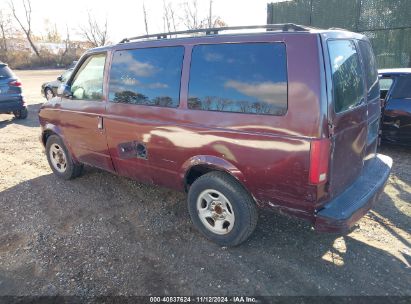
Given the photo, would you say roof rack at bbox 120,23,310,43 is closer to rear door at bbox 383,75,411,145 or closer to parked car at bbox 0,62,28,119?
rear door at bbox 383,75,411,145

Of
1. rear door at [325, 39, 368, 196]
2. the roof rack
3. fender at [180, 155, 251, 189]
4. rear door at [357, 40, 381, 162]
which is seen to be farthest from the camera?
rear door at [357, 40, 381, 162]

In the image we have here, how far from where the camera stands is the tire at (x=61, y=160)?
196 inches

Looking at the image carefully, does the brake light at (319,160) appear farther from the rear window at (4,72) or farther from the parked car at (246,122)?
the rear window at (4,72)

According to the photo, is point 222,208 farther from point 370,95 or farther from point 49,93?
point 49,93

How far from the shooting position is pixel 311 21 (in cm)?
1364

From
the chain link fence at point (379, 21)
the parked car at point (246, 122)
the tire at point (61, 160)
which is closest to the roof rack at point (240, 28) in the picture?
the parked car at point (246, 122)

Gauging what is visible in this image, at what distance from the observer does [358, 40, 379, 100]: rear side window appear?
3.35 m

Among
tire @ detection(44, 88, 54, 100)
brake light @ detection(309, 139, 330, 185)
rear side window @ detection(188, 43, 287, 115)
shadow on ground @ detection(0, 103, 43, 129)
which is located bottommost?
shadow on ground @ detection(0, 103, 43, 129)

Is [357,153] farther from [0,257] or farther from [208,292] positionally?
[0,257]

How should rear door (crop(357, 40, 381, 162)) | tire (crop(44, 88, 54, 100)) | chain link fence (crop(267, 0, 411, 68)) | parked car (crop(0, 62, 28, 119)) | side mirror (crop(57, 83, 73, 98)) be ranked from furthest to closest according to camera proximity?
1. tire (crop(44, 88, 54, 100))
2. chain link fence (crop(267, 0, 411, 68))
3. parked car (crop(0, 62, 28, 119))
4. side mirror (crop(57, 83, 73, 98))
5. rear door (crop(357, 40, 381, 162))

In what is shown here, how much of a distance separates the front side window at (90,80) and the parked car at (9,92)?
20.1ft

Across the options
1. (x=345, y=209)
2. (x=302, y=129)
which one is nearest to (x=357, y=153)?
(x=345, y=209)

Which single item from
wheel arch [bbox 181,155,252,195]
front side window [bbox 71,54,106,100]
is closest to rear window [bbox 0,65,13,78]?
front side window [bbox 71,54,106,100]

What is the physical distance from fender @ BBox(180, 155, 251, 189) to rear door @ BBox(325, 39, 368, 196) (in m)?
0.77
